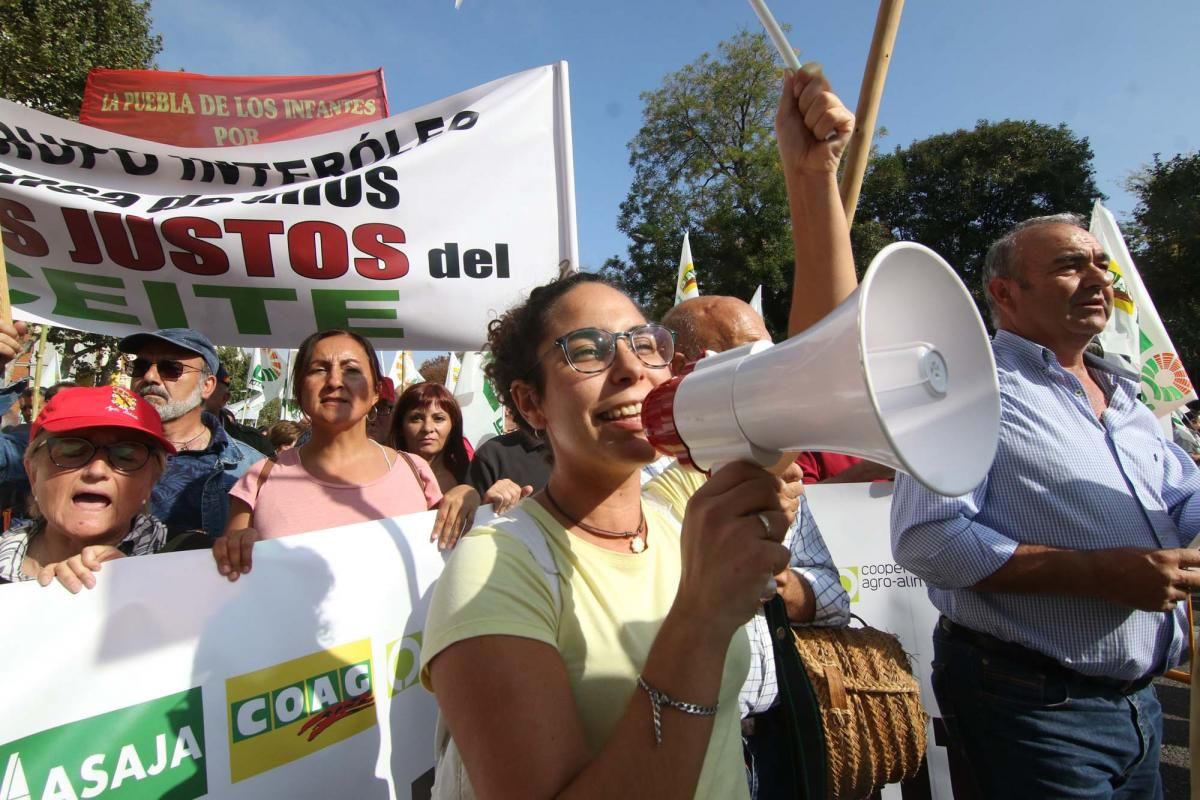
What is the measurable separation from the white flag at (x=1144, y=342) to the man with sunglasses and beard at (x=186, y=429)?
18.9 ft

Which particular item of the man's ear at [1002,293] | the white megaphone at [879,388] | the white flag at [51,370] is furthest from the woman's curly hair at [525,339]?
the white flag at [51,370]

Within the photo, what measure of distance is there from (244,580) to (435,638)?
3.59 feet

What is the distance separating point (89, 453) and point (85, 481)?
0.08 metres

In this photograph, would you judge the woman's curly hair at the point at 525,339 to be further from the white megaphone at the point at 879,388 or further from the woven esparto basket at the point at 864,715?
the woven esparto basket at the point at 864,715

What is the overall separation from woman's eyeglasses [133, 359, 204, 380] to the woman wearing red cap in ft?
3.43

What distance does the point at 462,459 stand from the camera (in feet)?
12.7

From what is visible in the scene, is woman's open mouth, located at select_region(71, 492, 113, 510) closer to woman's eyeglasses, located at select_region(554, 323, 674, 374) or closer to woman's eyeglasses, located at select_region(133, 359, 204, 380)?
woman's eyeglasses, located at select_region(133, 359, 204, 380)

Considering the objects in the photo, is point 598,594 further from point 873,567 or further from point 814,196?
point 873,567

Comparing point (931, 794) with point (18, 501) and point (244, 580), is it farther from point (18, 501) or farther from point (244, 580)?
point (18, 501)

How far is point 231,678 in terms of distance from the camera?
1.70 m

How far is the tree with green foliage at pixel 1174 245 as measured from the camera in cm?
2069

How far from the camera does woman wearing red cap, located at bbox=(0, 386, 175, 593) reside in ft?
5.77

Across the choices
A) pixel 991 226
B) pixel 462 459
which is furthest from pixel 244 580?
pixel 991 226

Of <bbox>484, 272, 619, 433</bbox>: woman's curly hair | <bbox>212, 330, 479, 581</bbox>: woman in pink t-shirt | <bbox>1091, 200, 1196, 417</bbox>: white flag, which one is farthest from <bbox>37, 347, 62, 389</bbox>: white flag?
<bbox>1091, 200, 1196, 417</bbox>: white flag
